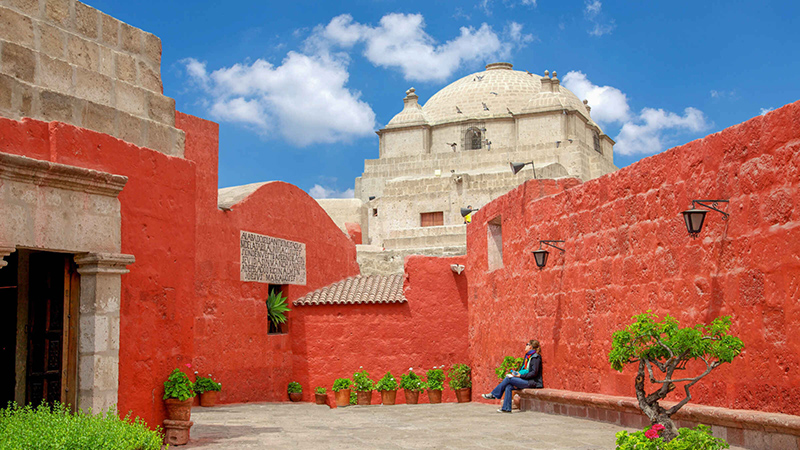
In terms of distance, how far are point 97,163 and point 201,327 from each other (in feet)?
20.1

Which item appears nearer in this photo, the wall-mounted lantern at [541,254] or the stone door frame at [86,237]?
the stone door frame at [86,237]

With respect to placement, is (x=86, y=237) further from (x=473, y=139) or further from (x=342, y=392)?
(x=473, y=139)

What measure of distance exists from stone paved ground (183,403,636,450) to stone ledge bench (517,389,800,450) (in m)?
0.16

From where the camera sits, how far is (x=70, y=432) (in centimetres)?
535

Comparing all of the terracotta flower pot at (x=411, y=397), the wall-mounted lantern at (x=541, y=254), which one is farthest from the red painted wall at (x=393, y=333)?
the wall-mounted lantern at (x=541, y=254)

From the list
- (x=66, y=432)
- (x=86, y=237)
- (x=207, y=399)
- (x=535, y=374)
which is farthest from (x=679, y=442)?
(x=207, y=399)

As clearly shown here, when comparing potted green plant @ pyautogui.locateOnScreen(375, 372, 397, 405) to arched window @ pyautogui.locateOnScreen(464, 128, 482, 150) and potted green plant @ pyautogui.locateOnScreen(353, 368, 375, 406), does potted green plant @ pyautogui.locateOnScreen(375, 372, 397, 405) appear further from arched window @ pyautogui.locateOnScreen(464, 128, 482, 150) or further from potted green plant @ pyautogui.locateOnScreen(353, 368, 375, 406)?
arched window @ pyautogui.locateOnScreen(464, 128, 482, 150)

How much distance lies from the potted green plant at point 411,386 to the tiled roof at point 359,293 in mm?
1401

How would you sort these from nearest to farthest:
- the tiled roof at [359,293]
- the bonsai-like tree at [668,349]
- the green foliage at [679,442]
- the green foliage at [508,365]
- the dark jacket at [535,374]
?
the green foliage at [679,442], the bonsai-like tree at [668,349], the dark jacket at [535,374], the green foliage at [508,365], the tiled roof at [359,293]

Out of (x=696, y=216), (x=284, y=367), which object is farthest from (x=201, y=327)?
(x=696, y=216)

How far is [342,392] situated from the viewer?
43.5 ft

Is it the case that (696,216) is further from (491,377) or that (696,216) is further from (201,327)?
(201,327)

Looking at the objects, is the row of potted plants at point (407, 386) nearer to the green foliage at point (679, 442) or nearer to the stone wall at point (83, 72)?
the stone wall at point (83, 72)

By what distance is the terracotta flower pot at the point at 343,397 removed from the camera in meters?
13.3
